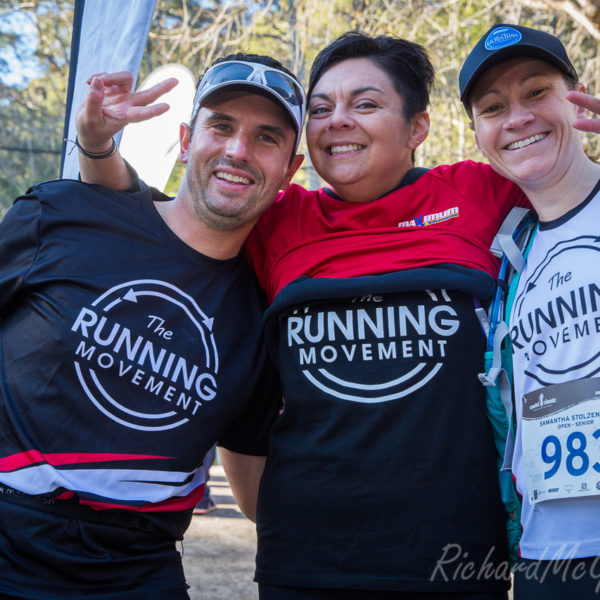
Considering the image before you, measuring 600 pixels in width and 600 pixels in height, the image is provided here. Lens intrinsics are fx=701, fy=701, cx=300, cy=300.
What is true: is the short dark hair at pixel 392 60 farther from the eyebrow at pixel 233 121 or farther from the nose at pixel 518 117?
the nose at pixel 518 117

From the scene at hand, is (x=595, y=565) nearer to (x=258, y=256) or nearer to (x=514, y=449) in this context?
(x=514, y=449)

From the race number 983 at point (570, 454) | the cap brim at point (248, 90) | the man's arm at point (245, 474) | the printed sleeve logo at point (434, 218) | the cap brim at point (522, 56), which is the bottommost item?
the man's arm at point (245, 474)

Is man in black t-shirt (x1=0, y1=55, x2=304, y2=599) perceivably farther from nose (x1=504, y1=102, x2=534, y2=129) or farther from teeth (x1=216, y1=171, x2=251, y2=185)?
nose (x1=504, y1=102, x2=534, y2=129)

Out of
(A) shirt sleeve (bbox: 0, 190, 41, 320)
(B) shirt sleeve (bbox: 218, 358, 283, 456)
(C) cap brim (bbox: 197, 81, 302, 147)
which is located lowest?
(B) shirt sleeve (bbox: 218, 358, 283, 456)

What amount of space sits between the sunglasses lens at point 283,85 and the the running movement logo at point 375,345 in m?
0.84

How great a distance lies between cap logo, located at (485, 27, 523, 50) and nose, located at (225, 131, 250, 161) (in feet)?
2.92

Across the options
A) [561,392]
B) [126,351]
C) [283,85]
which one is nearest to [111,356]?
[126,351]

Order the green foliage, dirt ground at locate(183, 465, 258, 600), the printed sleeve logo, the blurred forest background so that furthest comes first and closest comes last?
the green foliage < the blurred forest background < dirt ground at locate(183, 465, 258, 600) < the printed sleeve logo

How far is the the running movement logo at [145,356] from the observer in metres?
2.23

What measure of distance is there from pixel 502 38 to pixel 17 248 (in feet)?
5.66

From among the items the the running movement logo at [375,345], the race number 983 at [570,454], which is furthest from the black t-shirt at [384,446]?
the race number 983 at [570,454]

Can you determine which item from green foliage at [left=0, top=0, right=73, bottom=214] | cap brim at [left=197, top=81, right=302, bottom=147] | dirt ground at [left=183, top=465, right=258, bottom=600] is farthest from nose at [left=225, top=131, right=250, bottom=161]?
green foliage at [left=0, top=0, right=73, bottom=214]

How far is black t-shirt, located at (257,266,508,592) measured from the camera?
6.89 feet

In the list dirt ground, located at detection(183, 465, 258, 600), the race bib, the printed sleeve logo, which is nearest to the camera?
the race bib
